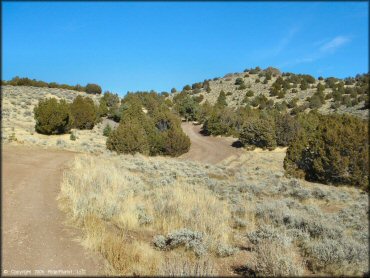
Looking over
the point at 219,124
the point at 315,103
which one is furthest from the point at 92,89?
the point at 315,103

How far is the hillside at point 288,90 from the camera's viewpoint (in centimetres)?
5630

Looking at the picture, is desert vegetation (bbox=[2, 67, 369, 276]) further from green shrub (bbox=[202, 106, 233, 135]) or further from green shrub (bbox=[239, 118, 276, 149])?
green shrub (bbox=[202, 106, 233, 135])

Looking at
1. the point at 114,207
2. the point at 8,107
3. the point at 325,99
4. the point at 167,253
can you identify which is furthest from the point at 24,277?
the point at 325,99

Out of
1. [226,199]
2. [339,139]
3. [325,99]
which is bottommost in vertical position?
[226,199]

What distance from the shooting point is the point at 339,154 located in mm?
20422

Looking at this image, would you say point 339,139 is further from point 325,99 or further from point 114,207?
point 325,99

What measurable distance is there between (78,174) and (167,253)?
8.37 metres

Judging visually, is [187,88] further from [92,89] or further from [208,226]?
[208,226]

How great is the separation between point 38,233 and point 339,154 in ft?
56.8

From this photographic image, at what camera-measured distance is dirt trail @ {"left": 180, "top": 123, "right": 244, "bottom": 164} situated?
3638cm

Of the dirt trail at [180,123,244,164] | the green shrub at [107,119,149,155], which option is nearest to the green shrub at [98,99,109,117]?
the dirt trail at [180,123,244,164]

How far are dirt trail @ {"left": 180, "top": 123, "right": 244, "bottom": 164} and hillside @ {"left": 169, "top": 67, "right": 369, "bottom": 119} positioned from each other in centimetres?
1763

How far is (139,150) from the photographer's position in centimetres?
3130

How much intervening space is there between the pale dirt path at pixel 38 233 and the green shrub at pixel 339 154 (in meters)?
15.1
